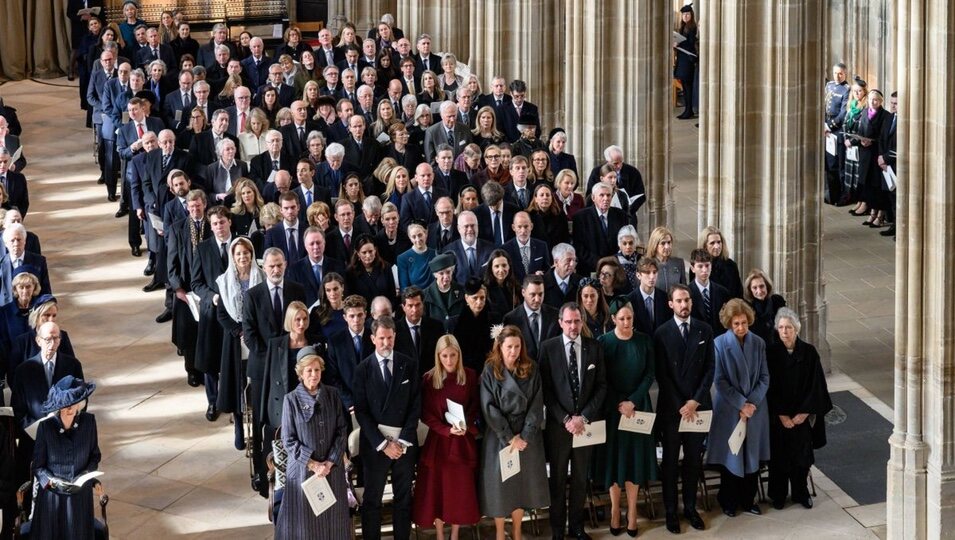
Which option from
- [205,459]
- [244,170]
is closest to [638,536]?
[205,459]

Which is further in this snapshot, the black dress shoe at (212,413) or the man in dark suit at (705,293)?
the black dress shoe at (212,413)

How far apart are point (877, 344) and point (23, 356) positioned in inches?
321

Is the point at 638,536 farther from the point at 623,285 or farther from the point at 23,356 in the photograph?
the point at 23,356

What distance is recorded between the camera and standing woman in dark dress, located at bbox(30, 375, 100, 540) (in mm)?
11227

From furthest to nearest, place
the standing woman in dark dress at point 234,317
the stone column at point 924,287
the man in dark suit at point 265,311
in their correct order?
1. the standing woman in dark dress at point 234,317
2. the man in dark suit at point 265,311
3. the stone column at point 924,287

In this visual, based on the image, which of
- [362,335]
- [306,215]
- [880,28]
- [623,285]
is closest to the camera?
[362,335]

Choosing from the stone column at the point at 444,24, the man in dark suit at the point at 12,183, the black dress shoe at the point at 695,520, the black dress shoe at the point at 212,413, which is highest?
the stone column at the point at 444,24

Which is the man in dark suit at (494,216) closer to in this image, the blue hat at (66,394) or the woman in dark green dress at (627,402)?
the woman in dark green dress at (627,402)

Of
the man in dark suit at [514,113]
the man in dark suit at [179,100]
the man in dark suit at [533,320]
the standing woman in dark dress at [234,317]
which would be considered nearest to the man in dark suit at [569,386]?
the man in dark suit at [533,320]

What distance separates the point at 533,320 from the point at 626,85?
7102 millimetres

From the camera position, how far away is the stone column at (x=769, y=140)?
1532 centimetres

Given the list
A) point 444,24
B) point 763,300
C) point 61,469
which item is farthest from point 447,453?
point 444,24

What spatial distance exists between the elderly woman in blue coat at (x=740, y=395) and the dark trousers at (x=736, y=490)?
0.09 m

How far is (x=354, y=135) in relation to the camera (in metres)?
17.6
